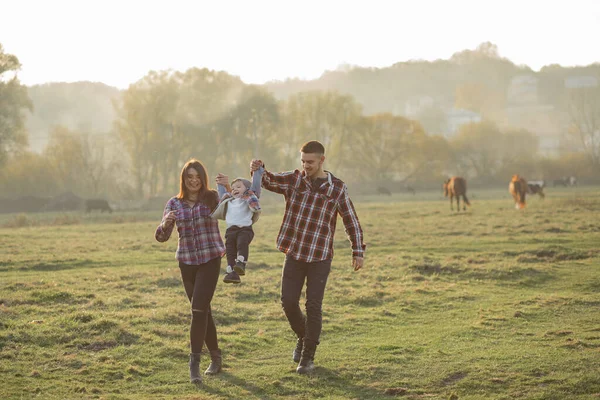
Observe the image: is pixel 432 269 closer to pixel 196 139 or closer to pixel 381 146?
pixel 196 139

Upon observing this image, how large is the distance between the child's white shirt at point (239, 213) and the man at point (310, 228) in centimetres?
50

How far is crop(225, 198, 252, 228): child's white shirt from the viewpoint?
8.58m

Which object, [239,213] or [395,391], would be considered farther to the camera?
[239,213]

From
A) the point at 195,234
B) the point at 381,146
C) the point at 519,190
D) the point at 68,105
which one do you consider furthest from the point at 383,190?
the point at 68,105

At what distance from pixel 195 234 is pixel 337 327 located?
437 cm

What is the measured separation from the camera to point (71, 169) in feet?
232

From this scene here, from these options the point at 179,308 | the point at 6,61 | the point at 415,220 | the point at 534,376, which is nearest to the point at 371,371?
the point at 534,376

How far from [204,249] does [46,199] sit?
58.4m

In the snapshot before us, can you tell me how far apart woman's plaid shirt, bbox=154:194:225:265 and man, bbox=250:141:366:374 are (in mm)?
737

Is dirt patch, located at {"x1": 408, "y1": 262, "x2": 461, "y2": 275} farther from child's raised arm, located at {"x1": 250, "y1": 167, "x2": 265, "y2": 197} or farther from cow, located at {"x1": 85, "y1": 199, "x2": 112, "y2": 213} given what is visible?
cow, located at {"x1": 85, "y1": 199, "x2": 112, "y2": 213}

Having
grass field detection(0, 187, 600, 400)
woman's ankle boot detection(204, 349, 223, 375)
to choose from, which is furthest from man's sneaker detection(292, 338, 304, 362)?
woman's ankle boot detection(204, 349, 223, 375)

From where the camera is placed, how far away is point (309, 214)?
8.10 meters

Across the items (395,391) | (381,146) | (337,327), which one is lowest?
(337,327)

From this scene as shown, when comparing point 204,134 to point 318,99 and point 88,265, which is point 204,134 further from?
point 88,265
